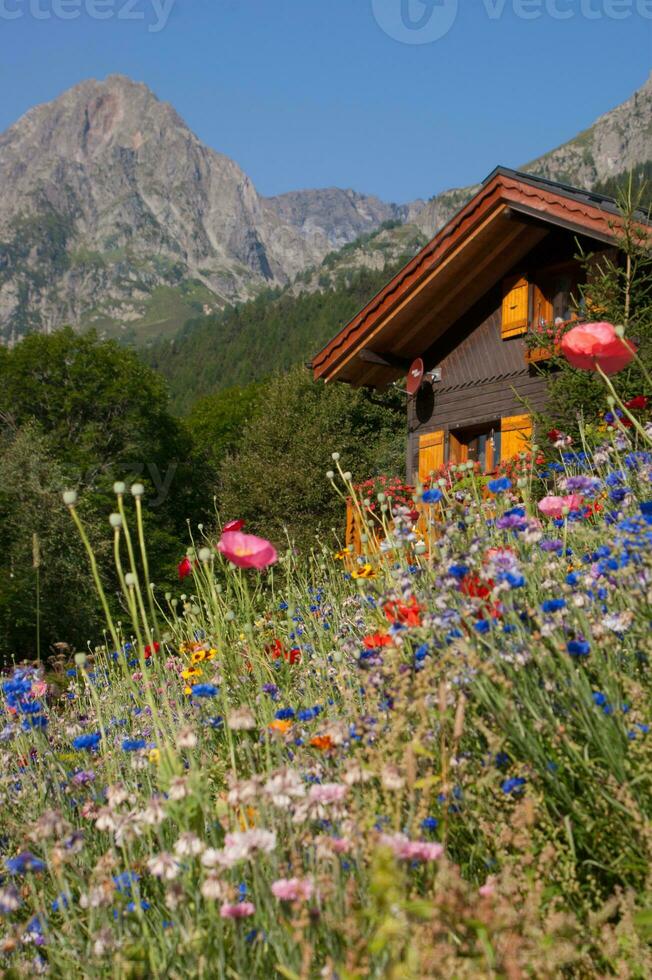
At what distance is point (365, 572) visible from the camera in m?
4.04

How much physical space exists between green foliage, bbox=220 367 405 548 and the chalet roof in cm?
1133

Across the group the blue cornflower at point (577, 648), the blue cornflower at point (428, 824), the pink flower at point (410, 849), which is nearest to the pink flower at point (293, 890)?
the pink flower at point (410, 849)

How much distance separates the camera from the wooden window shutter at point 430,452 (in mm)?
13742

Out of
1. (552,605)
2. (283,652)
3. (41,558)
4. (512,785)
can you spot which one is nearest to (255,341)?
(41,558)

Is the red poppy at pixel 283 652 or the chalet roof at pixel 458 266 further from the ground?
the chalet roof at pixel 458 266

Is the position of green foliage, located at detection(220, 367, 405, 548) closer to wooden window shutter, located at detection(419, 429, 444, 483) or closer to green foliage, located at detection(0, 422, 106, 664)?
green foliage, located at detection(0, 422, 106, 664)

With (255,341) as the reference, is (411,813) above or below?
below

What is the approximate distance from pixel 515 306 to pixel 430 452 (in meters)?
2.90

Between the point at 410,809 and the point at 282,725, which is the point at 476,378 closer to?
the point at 282,725

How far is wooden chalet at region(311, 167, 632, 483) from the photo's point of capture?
11.2 metres

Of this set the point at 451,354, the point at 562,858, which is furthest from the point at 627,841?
the point at 451,354

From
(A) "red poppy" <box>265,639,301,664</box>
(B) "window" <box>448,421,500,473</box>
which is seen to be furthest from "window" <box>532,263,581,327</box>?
(A) "red poppy" <box>265,639,301,664</box>

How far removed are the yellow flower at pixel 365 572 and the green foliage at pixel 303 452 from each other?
21.0 m

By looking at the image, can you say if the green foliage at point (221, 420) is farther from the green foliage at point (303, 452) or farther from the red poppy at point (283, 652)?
the red poppy at point (283, 652)
